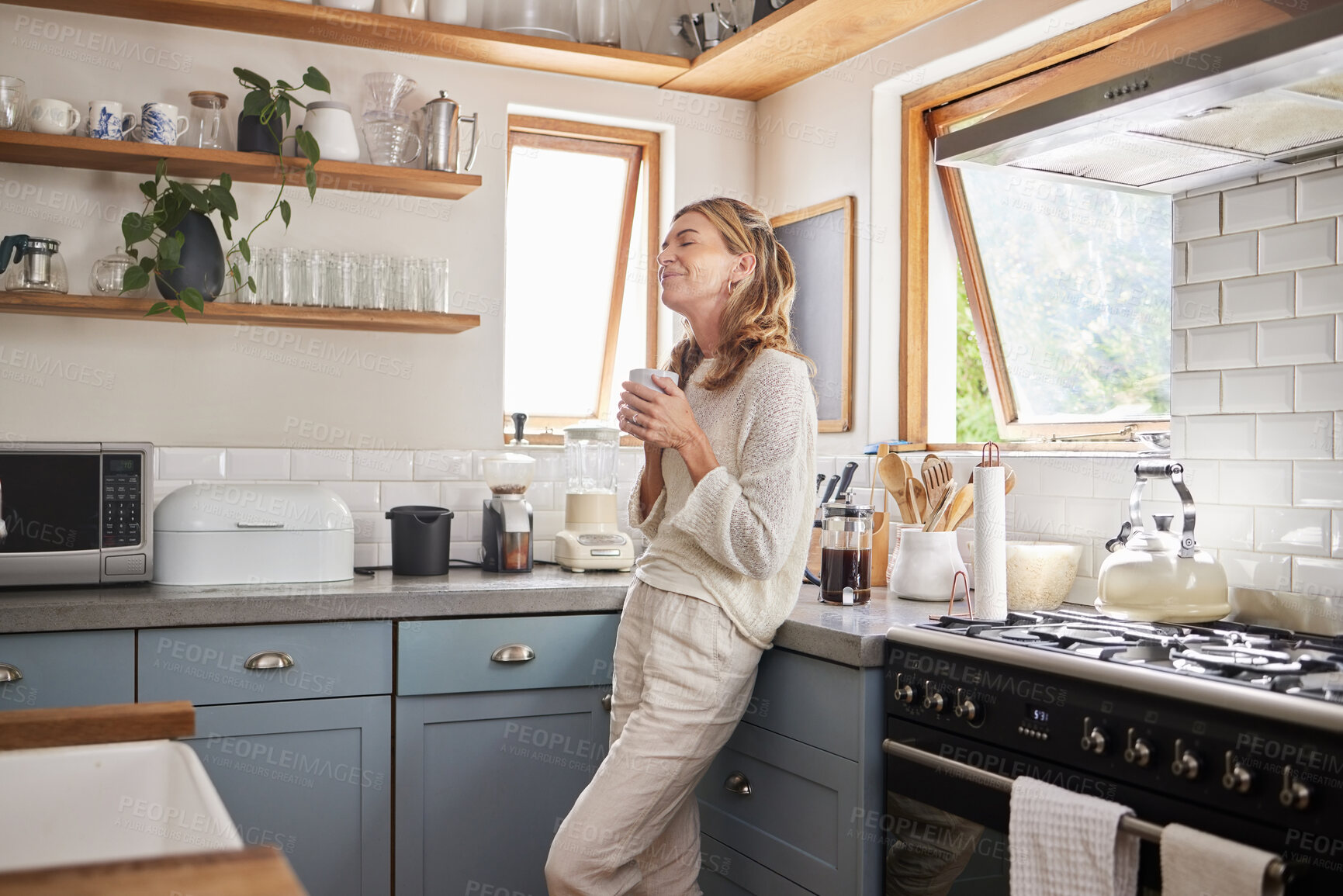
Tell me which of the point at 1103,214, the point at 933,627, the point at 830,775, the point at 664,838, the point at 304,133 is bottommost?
the point at 664,838

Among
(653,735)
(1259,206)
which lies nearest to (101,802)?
(653,735)

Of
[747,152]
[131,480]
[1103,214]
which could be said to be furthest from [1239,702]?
[747,152]

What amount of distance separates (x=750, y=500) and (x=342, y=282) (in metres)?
1.52

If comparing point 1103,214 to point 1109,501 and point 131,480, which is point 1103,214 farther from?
point 131,480

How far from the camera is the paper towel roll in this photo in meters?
2.14

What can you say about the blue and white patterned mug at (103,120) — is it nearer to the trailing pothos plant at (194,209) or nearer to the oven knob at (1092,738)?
the trailing pothos plant at (194,209)

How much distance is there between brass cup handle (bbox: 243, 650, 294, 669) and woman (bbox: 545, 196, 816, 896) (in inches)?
28.4

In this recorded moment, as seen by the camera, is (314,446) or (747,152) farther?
(747,152)

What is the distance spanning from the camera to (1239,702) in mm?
1397

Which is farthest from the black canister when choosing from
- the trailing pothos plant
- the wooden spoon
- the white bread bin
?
the wooden spoon

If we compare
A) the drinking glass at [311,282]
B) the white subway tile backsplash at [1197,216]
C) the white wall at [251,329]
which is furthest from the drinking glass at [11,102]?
the white subway tile backsplash at [1197,216]

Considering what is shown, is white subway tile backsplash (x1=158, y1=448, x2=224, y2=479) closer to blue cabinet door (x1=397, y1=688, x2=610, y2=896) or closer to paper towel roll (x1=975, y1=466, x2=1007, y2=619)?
blue cabinet door (x1=397, y1=688, x2=610, y2=896)

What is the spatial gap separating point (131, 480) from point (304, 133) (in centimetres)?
94

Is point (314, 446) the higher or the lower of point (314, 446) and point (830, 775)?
the higher
